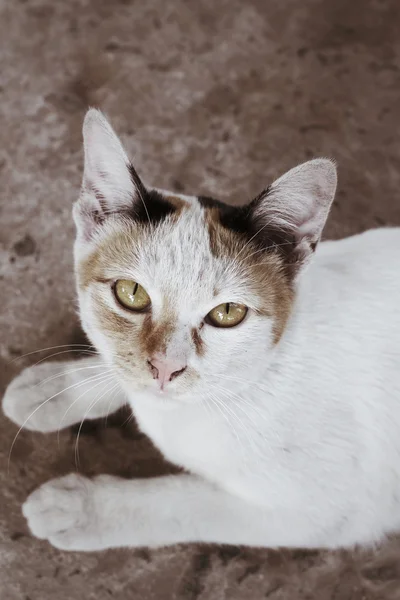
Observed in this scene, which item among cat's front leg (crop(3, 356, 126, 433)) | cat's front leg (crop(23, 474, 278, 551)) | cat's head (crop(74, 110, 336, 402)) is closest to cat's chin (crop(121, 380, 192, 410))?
Answer: cat's head (crop(74, 110, 336, 402))

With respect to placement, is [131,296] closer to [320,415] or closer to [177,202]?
[177,202]

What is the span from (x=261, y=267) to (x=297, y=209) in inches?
5.9

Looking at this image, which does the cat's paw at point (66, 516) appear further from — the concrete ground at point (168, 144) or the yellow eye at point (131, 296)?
the yellow eye at point (131, 296)

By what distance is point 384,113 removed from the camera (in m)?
2.28

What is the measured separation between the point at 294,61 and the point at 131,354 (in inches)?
65.4

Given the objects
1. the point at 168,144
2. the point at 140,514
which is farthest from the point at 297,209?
the point at 168,144

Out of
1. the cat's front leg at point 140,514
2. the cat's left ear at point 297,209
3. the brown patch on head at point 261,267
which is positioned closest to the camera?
the cat's left ear at point 297,209

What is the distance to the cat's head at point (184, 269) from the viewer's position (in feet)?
3.80

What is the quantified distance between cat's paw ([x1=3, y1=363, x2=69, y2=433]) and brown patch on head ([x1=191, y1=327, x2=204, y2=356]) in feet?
2.30

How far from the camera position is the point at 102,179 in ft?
4.07

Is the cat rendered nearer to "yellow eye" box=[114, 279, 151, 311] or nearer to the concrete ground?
"yellow eye" box=[114, 279, 151, 311]

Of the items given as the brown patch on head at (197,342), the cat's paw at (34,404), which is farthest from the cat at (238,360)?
the cat's paw at (34,404)

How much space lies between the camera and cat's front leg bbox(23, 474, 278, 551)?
1460 mm

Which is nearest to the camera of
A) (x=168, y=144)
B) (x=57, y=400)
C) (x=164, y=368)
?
(x=164, y=368)
